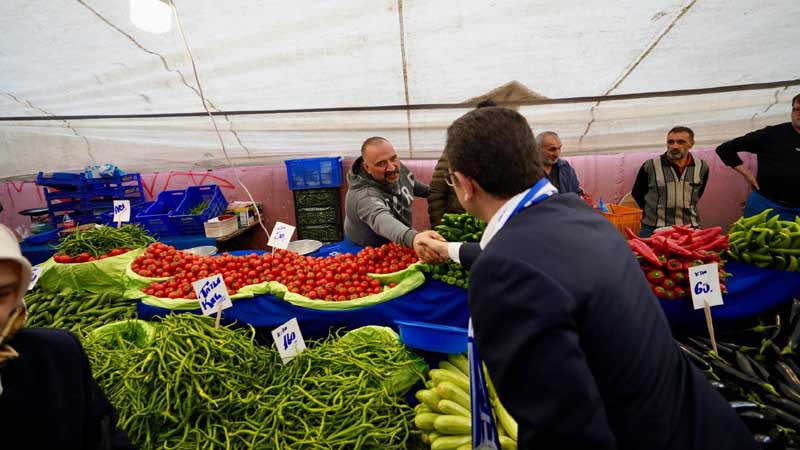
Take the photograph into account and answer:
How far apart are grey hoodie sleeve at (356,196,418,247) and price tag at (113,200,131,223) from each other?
2.68 metres

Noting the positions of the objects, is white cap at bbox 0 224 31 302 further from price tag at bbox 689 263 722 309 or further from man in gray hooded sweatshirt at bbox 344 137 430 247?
price tag at bbox 689 263 722 309

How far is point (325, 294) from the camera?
2600 millimetres

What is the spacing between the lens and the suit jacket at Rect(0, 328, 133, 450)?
1100 millimetres

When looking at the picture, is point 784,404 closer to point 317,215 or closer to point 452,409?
point 452,409

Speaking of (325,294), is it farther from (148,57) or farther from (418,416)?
(148,57)

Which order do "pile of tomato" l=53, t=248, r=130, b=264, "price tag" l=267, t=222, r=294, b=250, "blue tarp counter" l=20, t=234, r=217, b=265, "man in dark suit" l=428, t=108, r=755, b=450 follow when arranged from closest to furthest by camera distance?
"man in dark suit" l=428, t=108, r=755, b=450, "price tag" l=267, t=222, r=294, b=250, "pile of tomato" l=53, t=248, r=130, b=264, "blue tarp counter" l=20, t=234, r=217, b=265

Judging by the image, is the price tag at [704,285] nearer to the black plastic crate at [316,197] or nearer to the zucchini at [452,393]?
the zucchini at [452,393]

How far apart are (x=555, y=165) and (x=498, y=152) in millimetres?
3252

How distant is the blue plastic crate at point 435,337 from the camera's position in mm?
2018

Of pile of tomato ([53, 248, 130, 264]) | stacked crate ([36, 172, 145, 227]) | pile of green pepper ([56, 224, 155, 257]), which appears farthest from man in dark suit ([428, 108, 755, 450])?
stacked crate ([36, 172, 145, 227])

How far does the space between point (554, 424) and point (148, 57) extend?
525cm

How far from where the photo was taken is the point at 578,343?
0.97 m

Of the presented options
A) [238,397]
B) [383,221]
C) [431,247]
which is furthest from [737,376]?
[238,397]

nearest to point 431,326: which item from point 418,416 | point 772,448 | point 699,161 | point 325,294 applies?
point 418,416
